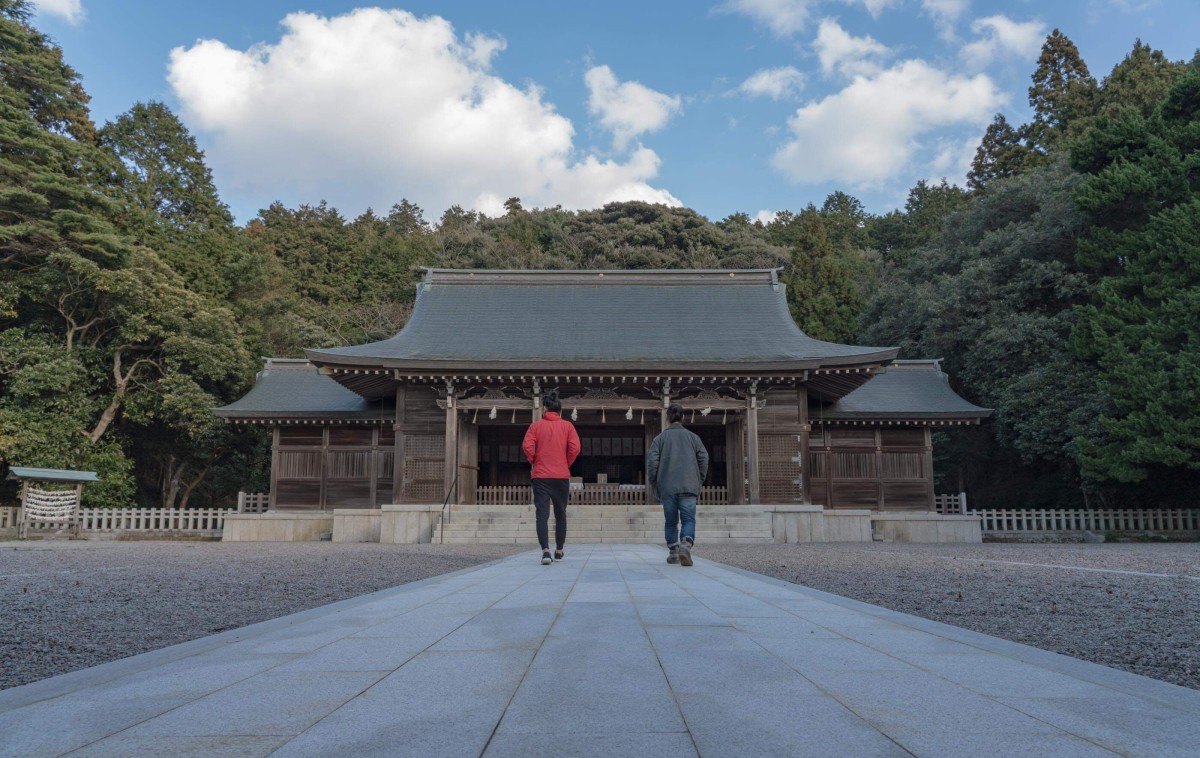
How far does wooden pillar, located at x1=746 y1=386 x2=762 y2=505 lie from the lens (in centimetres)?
1537

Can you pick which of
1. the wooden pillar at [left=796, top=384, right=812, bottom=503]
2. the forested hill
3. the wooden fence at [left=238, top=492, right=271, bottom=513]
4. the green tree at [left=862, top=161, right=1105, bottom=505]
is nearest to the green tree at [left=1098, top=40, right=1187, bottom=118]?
the forested hill

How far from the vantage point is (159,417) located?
2152cm

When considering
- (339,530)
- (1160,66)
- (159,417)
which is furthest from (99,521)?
(1160,66)

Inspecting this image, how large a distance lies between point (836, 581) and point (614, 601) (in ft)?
10.8

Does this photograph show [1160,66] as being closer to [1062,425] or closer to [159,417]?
[1062,425]

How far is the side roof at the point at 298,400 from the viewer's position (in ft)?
58.6

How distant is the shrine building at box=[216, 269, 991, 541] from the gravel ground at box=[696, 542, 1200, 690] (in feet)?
21.9

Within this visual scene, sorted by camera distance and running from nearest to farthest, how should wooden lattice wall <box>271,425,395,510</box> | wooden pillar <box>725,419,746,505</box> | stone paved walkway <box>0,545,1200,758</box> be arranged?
stone paved walkway <box>0,545,1200,758</box> → wooden pillar <box>725,419,746,505</box> → wooden lattice wall <box>271,425,395,510</box>

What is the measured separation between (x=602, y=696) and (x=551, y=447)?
5341mm

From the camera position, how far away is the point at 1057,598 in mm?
5191

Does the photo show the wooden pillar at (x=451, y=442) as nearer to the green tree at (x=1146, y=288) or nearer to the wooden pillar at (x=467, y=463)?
the wooden pillar at (x=467, y=463)

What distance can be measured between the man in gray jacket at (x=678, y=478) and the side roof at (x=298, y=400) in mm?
12429

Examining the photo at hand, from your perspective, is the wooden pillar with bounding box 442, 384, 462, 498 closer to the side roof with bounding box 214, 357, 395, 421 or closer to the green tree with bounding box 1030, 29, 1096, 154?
the side roof with bounding box 214, 357, 395, 421

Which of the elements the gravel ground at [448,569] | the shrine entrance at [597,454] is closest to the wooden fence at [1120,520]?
the shrine entrance at [597,454]
